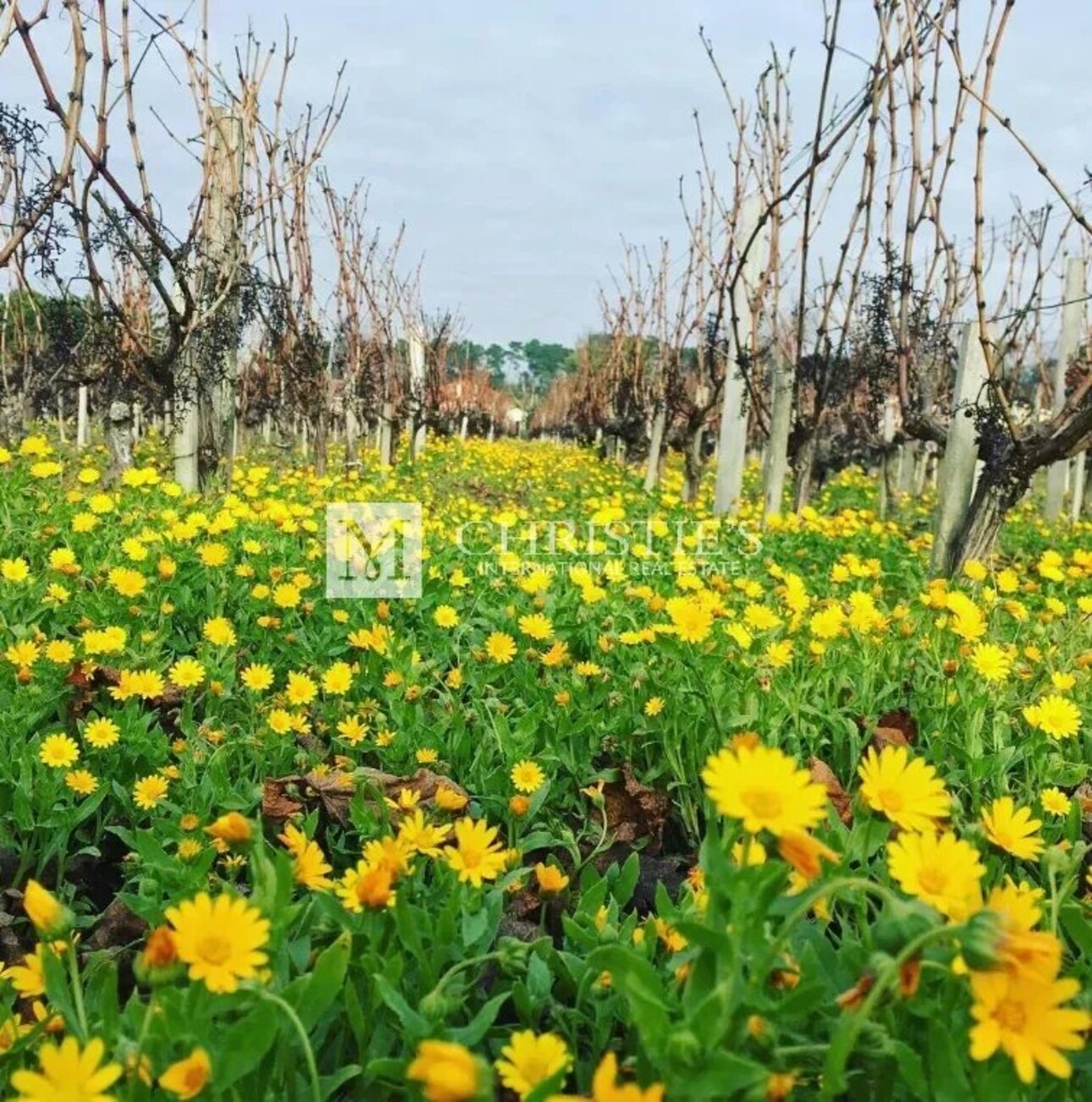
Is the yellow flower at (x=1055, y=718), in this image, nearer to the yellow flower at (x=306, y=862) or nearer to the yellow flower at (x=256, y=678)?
the yellow flower at (x=306, y=862)

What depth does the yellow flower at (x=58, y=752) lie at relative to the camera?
1712 millimetres

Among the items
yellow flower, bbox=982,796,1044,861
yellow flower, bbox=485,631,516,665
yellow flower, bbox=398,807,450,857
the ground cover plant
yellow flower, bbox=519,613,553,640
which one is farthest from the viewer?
yellow flower, bbox=519,613,553,640

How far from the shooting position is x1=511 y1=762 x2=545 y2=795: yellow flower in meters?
1.70

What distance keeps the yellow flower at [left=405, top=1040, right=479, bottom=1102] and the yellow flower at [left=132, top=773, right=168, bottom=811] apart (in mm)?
1213

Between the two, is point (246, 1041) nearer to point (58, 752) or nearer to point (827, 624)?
point (58, 752)

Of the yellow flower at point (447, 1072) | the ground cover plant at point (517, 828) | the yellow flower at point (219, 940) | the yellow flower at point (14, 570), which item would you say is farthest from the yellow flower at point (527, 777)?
the yellow flower at point (14, 570)

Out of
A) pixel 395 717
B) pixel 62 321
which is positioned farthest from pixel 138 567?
pixel 62 321

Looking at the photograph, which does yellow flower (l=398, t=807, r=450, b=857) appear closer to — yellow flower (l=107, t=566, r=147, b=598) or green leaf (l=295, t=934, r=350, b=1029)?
green leaf (l=295, t=934, r=350, b=1029)

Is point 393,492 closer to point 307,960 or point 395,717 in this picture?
point 395,717

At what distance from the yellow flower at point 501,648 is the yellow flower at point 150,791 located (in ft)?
2.92

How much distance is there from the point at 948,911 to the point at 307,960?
66 cm

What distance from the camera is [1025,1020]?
25.5 inches

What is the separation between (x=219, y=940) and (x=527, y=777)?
100 cm

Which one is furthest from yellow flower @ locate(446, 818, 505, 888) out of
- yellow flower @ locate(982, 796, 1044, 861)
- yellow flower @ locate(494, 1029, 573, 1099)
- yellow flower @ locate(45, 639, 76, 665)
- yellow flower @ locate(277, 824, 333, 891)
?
yellow flower @ locate(45, 639, 76, 665)
